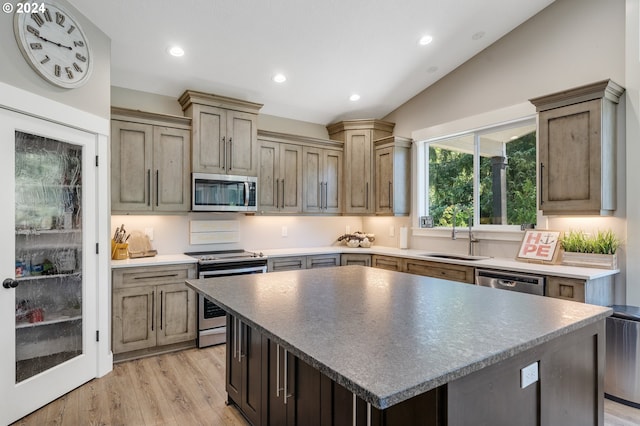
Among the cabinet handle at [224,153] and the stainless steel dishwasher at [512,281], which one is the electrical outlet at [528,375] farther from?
the cabinet handle at [224,153]

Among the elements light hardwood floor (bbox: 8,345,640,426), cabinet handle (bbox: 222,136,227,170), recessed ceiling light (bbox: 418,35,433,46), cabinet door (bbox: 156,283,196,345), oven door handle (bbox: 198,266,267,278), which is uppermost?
recessed ceiling light (bbox: 418,35,433,46)

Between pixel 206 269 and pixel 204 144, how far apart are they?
1.35 m

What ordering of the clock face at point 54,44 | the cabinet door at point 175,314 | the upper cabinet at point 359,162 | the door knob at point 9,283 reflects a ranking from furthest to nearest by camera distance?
1. the upper cabinet at point 359,162
2. the cabinet door at point 175,314
3. the clock face at point 54,44
4. the door knob at point 9,283

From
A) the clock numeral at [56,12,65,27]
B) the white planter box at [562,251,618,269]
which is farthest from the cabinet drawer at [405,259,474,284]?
the clock numeral at [56,12,65,27]

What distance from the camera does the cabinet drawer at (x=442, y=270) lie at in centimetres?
341

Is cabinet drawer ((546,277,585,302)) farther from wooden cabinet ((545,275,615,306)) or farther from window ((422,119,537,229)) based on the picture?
window ((422,119,537,229))

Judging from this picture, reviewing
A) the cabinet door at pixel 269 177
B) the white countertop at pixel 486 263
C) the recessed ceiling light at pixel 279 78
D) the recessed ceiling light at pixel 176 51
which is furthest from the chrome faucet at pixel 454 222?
the recessed ceiling light at pixel 176 51

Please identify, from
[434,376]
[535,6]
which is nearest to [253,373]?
[434,376]

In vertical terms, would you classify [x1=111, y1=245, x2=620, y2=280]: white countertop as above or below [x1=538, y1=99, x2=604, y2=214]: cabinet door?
below

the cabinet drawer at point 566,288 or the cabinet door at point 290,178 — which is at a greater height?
the cabinet door at point 290,178

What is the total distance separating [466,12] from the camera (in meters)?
3.36

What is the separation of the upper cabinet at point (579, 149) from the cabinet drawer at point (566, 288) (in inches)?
24.8

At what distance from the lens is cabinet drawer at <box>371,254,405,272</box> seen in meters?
4.10

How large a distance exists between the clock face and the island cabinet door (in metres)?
2.49
